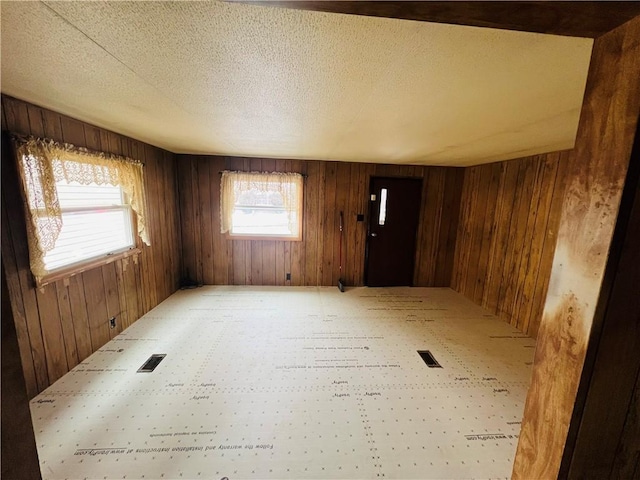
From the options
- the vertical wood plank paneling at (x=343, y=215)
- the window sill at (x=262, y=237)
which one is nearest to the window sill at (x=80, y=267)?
the window sill at (x=262, y=237)

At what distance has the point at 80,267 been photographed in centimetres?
217

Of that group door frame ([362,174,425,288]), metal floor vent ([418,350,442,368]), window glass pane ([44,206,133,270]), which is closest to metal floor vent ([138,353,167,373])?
window glass pane ([44,206,133,270])

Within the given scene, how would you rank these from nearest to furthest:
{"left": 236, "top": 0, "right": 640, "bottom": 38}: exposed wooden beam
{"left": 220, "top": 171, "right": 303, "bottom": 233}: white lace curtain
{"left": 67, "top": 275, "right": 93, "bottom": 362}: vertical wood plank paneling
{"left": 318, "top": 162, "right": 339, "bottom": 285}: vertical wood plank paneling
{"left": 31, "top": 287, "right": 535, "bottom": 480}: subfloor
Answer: {"left": 236, "top": 0, "right": 640, "bottom": 38}: exposed wooden beam → {"left": 31, "top": 287, "right": 535, "bottom": 480}: subfloor → {"left": 67, "top": 275, "right": 93, "bottom": 362}: vertical wood plank paneling → {"left": 220, "top": 171, "right": 303, "bottom": 233}: white lace curtain → {"left": 318, "top": 162, "right": 339, "bottom": 285}: vertical wood plank paneling

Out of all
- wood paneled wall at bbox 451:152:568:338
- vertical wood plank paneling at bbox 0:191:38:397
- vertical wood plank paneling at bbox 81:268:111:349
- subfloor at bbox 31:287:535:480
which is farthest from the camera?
wood paneled wall at bbox 451:152:568:338

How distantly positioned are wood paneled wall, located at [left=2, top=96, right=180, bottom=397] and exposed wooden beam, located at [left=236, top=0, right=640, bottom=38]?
2182mm

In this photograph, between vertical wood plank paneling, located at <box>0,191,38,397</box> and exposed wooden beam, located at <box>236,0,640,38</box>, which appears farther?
vertical wood plank paneling, located at <box>0,191,38,397</box>

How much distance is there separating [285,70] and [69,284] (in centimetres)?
240

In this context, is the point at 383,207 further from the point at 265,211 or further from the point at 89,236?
the point at 89,236

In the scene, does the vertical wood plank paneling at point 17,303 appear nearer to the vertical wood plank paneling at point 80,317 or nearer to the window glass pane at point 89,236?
the window glass pane at point 89,236

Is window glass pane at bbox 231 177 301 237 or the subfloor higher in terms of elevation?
window glass pane at bbox 231 177 301 237

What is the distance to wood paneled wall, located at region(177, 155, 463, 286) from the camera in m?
3.94

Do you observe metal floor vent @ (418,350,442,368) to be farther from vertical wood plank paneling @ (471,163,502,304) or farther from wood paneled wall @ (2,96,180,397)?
wood paneled wall @ (2,96,180,397)

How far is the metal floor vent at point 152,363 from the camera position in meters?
2.19

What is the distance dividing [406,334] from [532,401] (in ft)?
A: 6.98
